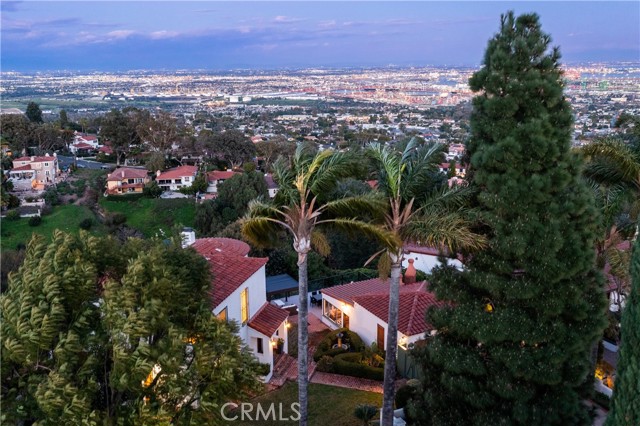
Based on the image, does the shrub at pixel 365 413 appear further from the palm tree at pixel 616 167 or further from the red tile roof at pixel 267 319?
the palm tree at pixel 616 167

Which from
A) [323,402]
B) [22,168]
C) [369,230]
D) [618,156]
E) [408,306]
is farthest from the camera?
[22,168]

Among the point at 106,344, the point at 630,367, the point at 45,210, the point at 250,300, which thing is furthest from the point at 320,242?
the point at 45,210

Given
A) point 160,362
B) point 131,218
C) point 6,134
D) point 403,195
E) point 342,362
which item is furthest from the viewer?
point 6,134

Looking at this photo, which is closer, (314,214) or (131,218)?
(314,214)

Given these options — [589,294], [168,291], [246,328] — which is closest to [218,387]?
[168,291]

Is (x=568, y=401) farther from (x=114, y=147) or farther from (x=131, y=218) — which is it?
(x=114, y=147)

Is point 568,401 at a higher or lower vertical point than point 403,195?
lower

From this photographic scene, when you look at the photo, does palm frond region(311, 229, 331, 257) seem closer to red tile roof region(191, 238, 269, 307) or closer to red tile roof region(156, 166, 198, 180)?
red tile roof region(191, 238, 269, 307)

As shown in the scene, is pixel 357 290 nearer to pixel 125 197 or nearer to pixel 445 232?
pixel 445 232
